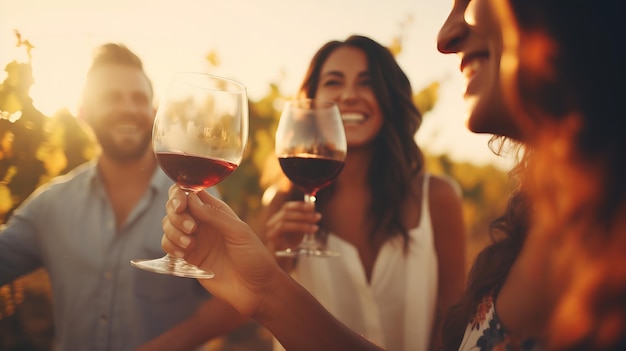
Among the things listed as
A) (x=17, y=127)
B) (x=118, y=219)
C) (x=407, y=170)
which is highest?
(x=17, y=127)

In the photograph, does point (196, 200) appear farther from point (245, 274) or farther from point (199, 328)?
point (199, 328)

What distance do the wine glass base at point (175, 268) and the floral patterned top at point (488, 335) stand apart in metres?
0.77

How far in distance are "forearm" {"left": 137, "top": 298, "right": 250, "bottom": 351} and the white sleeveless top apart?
56 cm

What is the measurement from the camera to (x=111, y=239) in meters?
2.93

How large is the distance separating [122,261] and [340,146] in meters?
1.49

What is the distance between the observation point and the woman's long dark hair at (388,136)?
3264mm

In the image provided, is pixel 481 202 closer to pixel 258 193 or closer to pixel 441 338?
pixel 258 193

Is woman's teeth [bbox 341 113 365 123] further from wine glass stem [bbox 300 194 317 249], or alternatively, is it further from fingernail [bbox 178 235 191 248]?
fingernail [bbox 178 235 191 248]

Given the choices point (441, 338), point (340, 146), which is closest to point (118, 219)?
point (340, 146)

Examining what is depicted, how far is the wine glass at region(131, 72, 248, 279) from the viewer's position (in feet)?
5.10

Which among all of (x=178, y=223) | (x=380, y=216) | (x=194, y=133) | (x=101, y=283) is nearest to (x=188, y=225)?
(x=178, y=223)

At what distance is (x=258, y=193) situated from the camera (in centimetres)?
707

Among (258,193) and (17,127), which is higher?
(17,127)

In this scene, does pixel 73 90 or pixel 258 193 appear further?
pixel 258 193
